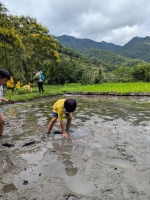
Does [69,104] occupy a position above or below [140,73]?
above

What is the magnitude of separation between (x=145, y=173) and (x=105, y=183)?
0.85 metres

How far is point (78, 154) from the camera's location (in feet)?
17.6

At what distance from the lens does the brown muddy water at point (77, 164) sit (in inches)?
143

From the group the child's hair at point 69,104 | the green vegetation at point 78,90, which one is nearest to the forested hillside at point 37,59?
the green vegetation at point 78,90

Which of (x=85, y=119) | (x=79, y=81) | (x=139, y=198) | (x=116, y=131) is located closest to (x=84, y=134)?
(x=116, y=131)

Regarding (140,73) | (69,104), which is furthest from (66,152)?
(140,73)

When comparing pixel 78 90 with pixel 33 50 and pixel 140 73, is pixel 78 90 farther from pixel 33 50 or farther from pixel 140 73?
pixel 140 73

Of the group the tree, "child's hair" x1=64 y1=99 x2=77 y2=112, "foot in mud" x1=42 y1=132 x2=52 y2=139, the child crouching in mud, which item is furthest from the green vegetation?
the tree

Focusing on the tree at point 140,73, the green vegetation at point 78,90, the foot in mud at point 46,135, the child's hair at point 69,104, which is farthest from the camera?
the tree at point 140,73

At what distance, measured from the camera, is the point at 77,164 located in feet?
15.6

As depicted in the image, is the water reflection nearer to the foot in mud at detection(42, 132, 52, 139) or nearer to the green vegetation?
the foot in mud at detection(42, 132, 52, 139)

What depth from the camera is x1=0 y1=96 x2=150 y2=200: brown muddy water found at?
11.9ft

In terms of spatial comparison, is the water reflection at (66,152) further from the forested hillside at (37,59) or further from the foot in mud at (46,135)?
the forested hillside at (37,59)

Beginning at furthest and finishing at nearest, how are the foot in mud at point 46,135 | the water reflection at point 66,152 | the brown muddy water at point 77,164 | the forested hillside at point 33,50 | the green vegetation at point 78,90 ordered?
the forested hillside at point 33,50
the green vegetation at point 78,90
the foot in mud at point 46,135
the water reflection at point 66,152
the brown muddy water at point 77,164
